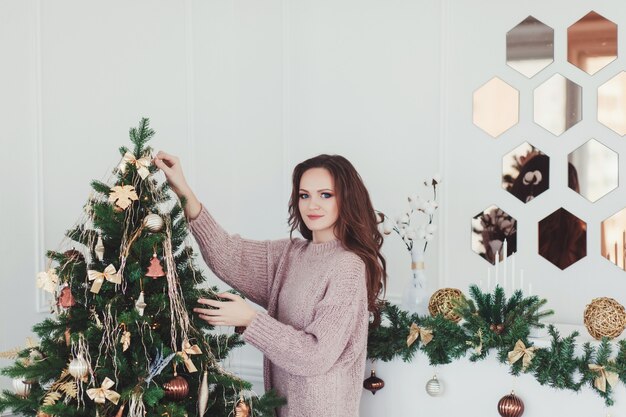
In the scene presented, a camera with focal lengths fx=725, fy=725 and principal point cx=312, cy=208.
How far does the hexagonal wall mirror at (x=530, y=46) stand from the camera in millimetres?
2699

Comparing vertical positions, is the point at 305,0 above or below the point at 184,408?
above

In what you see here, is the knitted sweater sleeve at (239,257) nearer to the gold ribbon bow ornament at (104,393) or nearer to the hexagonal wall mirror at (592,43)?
the gold ribbon bow ornament at (104,393)

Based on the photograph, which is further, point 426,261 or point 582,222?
point 426,261

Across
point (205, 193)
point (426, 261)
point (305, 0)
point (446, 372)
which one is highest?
point (305, 0)

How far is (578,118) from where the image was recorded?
104 inches

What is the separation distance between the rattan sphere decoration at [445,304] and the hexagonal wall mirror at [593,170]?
86cm

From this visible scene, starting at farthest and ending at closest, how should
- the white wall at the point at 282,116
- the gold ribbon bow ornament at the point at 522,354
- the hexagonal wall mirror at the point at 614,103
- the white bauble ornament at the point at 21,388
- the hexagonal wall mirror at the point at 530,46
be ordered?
the hexagonal wall mirror at the point at 530,46
the hexagonal wall mirror at the point at 614,103
the white wall at the point at 282,116
the gold ribbon bow ornament at the point at 522,354
the white bauble ornament at the point at 21,388

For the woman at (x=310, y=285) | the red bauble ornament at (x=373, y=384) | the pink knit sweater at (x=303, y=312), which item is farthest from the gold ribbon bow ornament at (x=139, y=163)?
the red bauble ornament at (x=373, y=384)

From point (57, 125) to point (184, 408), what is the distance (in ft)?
4.08

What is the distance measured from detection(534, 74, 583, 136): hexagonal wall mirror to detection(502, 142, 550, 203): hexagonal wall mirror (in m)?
0.11

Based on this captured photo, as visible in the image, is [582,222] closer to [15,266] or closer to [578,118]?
[578,118]

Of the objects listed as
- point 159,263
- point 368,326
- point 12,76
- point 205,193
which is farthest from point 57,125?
point 368,326

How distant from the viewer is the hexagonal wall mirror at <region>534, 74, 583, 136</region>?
8.70ft

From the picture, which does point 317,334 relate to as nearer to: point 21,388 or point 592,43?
point 21,388
